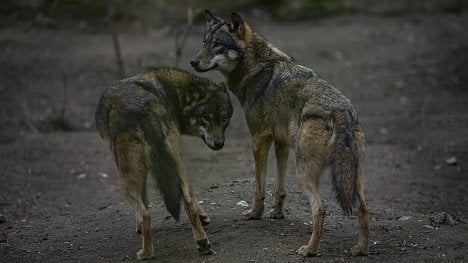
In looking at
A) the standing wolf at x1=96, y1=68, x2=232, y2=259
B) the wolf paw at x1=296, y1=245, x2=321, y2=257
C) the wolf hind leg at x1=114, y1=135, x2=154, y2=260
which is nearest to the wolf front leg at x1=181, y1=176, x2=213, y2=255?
the standing wolf at x1=96, y1=68, x2=232, y2=259

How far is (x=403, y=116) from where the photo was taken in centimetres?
1394

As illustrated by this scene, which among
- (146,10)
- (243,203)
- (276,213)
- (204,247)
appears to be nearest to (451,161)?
(243,203)

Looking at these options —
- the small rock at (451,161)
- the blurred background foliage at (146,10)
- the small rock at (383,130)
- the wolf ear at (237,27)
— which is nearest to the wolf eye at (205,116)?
the wolf ear at (237,27)

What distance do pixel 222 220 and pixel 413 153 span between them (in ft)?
17.1

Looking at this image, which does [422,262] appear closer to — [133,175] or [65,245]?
[133,175]

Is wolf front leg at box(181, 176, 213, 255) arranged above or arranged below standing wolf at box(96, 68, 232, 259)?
below

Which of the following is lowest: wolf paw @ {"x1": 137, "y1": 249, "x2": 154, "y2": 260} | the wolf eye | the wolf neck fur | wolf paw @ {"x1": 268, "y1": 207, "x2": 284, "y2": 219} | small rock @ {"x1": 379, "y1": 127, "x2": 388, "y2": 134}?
small rock @ {"x1": 379, "y1": 127, "x2": 388, "y2": 134}

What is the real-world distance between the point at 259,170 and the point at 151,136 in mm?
1516

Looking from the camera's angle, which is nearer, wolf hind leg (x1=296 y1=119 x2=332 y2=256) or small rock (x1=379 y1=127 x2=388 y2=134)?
wolf hind leg (x1=296 y1=119 x2=332 y2=256)

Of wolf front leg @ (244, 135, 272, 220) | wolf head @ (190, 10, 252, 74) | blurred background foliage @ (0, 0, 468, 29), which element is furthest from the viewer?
blurred background foliage @ (0, 0, 468, 29)

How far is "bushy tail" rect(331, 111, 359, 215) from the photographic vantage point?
648 cm


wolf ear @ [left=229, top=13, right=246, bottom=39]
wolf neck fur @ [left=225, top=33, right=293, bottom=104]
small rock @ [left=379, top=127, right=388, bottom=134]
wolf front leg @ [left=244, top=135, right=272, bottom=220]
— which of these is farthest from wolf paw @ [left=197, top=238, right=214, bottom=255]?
small rock @ [left=379, top=127, right=388, bottom=134]

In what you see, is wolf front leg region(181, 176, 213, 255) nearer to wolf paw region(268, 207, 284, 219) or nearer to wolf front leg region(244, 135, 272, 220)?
wolf front leg region(244, 135, 272, 220)

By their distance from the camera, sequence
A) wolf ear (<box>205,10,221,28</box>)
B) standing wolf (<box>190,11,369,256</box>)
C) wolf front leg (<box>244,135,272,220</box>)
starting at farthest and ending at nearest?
wolf ear (<box>205,10,221,28</box>)
wolf front leg (<box>244,135,272,220</box>)
standing wolf (<box>190,11,369,256</box>)
